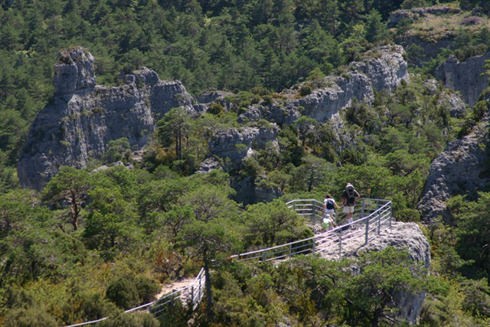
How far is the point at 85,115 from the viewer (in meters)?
81.5

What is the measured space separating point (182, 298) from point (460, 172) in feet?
102

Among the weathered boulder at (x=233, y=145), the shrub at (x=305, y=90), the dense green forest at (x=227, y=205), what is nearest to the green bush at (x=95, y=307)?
the dense green forest at (x=227, y=205)

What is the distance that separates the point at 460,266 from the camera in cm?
3412

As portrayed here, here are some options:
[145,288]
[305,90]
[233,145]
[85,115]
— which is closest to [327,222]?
[145,288]

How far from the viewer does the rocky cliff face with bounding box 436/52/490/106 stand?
297 ft

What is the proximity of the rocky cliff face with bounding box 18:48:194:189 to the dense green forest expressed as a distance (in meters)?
3.75

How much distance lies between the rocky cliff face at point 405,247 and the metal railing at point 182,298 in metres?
5.07

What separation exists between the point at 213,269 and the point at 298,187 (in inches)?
1298

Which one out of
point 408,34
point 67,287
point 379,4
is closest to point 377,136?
point 408,34

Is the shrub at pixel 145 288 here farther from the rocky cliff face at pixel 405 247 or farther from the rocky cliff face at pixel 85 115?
the rocky cliff face at pixel 85 115

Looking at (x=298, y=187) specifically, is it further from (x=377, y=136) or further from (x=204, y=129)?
(x=377, y=136)

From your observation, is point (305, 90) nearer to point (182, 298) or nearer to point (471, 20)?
point (182, 298)

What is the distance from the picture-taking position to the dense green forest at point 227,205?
1948 centimetres

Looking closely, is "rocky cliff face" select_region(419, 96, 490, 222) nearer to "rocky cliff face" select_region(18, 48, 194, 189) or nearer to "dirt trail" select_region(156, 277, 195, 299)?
"dirt trail" select_region(156, 277, 195, 299)
